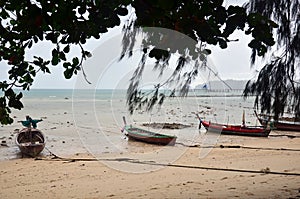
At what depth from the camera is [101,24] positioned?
1940 mm

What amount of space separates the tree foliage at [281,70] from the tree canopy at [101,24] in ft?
4.08

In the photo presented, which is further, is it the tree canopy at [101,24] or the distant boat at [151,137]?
the distant boat at [151,137]

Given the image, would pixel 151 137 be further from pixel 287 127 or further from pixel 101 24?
pixel 101 24

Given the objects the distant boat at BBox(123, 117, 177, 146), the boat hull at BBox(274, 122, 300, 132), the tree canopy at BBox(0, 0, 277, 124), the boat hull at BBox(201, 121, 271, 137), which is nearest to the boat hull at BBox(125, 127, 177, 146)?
the distant boat at BBox(123, 117, 177, 146)

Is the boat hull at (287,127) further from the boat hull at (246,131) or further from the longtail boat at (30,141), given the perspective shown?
the longtail boat at (30,141)

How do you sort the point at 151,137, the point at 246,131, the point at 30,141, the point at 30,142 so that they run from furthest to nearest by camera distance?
the point at 246,131 → the point at 151,137 → the point at 30,141 → the point at 30,142

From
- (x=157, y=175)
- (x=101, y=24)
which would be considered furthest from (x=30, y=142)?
(x=101, y=24)

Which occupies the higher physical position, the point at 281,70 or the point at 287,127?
the point at 281,70

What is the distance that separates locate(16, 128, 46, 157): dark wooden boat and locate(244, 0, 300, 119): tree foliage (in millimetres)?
6823

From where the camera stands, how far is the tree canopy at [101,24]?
1790mm

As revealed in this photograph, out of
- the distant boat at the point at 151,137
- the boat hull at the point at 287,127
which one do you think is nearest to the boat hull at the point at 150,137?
the distant boat at the point at 151,137

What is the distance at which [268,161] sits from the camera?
741 cm

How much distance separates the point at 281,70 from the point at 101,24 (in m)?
2.19

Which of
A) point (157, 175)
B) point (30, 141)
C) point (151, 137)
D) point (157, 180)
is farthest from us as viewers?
point (151, 137)
